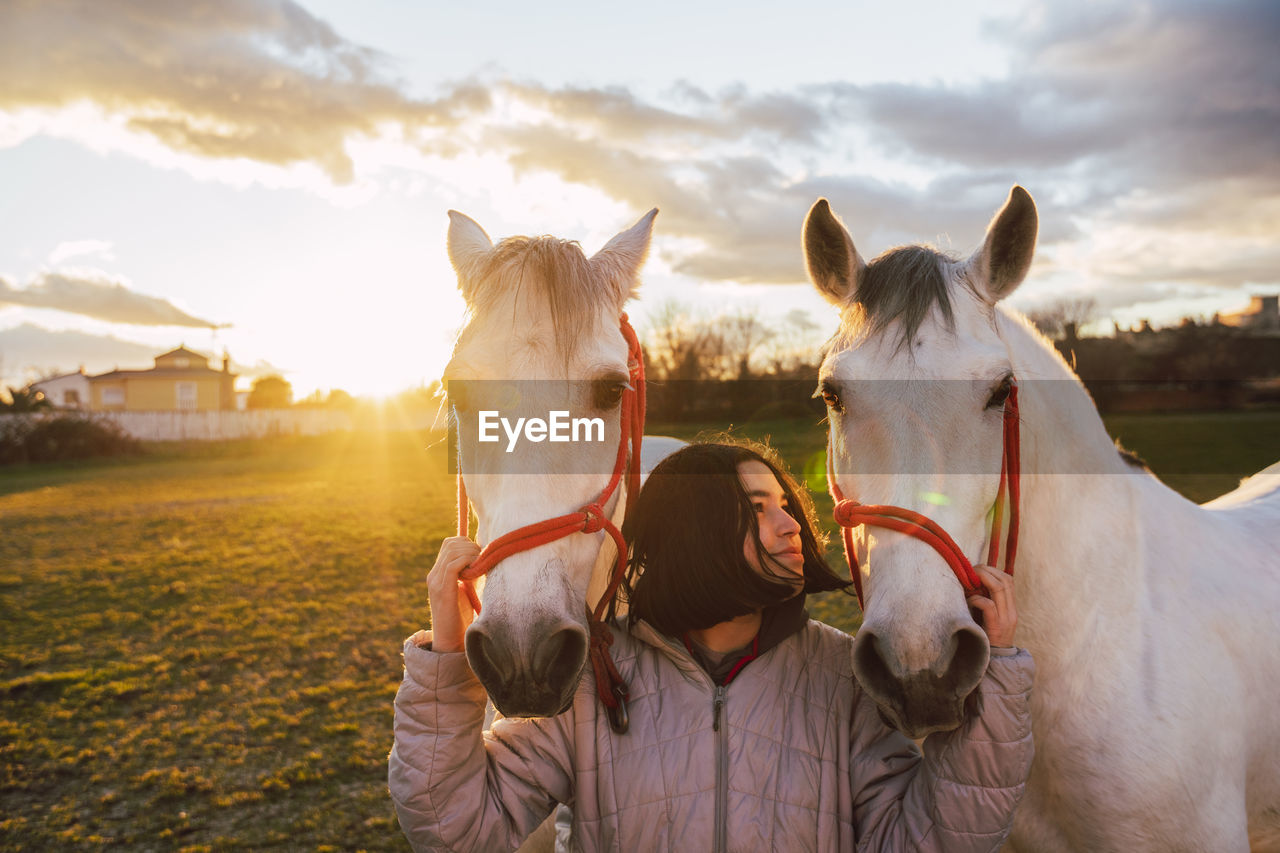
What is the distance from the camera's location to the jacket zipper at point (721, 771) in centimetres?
175

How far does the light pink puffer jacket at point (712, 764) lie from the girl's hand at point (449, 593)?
0.04 m

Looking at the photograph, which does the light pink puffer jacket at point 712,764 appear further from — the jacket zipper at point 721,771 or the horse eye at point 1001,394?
the horse eye at point 1001,394

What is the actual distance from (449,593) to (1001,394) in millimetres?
1474

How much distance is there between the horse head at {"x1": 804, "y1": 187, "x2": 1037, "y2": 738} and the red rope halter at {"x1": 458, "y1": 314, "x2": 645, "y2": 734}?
1.81ft

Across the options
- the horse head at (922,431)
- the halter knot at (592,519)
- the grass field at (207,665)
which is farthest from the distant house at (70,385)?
the horse head at (922,431)

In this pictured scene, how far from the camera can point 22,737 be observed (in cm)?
509

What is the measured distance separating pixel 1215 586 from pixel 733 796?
1.65 meters

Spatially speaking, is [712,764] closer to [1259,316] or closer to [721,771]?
[721,771]

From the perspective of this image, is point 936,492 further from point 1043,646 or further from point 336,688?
point 336,688

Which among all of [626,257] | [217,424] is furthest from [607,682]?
[217,424]

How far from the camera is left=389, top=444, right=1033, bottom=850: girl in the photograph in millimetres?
1645

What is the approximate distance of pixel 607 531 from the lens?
1.79m

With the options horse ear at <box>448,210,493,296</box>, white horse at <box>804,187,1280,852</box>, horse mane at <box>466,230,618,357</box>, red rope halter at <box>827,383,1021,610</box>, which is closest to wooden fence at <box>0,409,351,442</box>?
horse ear at <box>448,210,493,296</box>

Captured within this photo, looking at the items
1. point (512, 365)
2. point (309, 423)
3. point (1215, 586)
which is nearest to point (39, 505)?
point (512, 365)
